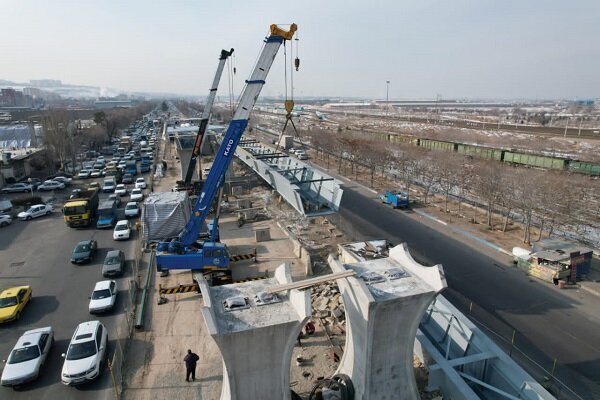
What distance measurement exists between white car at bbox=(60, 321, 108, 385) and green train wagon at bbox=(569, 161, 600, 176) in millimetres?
34990

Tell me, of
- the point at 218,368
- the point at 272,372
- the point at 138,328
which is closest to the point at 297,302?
the point at 272,372

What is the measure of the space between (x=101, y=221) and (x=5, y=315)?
1106cm

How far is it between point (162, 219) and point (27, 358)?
26.5ft

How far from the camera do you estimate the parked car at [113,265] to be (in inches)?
696

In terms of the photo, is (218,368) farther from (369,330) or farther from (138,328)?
(369,330)

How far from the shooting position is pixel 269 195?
31.5m

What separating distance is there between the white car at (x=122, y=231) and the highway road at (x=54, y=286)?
0.42 metres

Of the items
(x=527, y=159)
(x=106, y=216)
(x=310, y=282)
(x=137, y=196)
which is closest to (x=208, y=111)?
(x=137, y=196)

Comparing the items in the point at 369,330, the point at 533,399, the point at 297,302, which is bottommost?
the point at 533,399

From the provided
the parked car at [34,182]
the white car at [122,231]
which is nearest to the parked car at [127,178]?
the parked car at [34,182]

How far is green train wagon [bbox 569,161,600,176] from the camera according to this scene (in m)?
30.0

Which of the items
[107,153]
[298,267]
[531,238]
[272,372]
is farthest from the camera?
[107,153]

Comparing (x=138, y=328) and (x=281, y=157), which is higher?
(x=281, y=157)

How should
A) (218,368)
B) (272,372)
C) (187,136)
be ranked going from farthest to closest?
(187,136), (218,368), (272,372)
